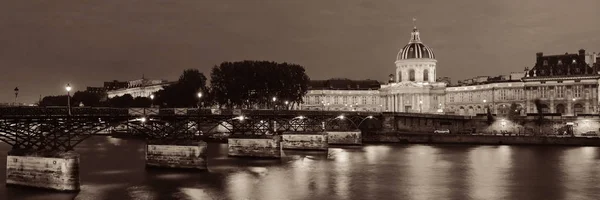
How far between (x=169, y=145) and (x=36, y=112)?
14.8m

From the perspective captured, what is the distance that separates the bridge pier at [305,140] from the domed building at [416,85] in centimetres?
9139

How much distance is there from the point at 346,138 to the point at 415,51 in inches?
3341

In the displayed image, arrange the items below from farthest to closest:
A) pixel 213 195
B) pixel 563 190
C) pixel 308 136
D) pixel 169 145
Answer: pixel 308 136 → pixel 169 145 → pixel 563 190 → pixel 213 195

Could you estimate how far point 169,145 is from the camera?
5425 centimetres

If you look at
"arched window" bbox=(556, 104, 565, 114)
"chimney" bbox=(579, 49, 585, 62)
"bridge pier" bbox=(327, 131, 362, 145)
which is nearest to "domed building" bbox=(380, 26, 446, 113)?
"arched window" bbox=(556, 104, 565, 114)

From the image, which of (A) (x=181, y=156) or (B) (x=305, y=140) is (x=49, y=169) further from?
(B) (x=305, y=140)

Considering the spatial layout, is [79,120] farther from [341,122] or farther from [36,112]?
[341,122]

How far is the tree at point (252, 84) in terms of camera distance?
110375 millimetres

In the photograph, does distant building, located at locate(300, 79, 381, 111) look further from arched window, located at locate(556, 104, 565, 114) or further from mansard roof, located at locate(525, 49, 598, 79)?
arched window, located at locate(556, 104, 565, 114)

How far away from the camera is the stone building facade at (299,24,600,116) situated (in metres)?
137

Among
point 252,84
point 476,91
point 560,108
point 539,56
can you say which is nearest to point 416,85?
point 476,91

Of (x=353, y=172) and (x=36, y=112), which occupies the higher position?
(x=36, y=112)

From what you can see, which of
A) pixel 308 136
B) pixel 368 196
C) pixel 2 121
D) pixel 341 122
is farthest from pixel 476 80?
pixel 2 121

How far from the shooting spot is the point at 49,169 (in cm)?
4012
